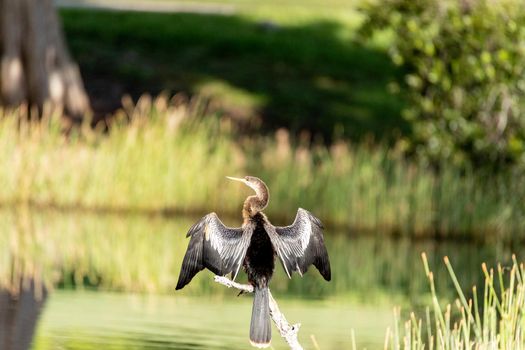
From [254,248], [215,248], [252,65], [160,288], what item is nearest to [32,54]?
[252,65]

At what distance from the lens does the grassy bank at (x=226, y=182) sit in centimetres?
2080

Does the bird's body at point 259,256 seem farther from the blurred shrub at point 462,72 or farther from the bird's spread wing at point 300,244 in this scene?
the blurred shrub at point 462,72

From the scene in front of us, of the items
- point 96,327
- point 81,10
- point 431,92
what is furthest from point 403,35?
point 81,10

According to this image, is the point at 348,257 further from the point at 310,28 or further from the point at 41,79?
the point at 310,28

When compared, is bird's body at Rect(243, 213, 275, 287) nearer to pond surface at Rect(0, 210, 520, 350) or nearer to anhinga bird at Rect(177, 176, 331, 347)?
anhinga bird at Rect(177, 176, 331, 347)

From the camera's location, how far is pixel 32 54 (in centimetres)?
2717

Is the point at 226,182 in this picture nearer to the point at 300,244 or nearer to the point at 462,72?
the point at 462,72

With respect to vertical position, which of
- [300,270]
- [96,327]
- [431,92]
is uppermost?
[431,92]

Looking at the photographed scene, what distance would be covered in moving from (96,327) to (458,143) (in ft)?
34.9

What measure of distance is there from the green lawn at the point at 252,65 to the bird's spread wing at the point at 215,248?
2080cm

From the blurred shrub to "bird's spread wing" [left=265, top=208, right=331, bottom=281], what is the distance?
12283 millimetres

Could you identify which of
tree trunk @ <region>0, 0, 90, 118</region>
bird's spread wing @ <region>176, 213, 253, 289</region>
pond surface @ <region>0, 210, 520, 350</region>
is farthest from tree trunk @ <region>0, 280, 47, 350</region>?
tree trunk @ <region>0, 0, 90, 118</region>

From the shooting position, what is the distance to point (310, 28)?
36281 millimetres

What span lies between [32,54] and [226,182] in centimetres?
655
